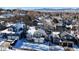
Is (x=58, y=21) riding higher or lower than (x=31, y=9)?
lower

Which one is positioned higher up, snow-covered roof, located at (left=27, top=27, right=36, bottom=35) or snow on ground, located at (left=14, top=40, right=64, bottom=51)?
snow-covered roof, located at (left=27, top=27, right=36, bottom=35)

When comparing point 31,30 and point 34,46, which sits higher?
point 31,30

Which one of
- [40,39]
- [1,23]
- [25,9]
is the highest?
[25,9]

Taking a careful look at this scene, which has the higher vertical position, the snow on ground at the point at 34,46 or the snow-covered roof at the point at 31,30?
the snow-covered roof at the point at 31,30
